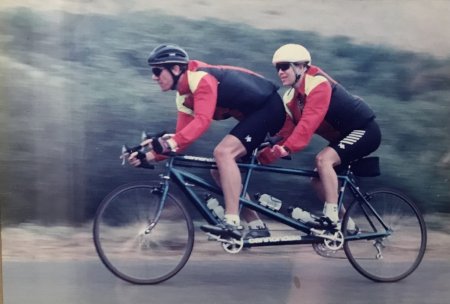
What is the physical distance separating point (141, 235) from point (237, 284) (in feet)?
2.21

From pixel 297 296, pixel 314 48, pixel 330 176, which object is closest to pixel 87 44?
pixel 314 48

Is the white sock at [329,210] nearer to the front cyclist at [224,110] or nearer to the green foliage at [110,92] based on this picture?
the front cyclist at [224,110]

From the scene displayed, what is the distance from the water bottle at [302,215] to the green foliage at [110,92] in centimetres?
67

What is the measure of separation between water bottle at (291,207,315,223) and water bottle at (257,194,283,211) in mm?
107

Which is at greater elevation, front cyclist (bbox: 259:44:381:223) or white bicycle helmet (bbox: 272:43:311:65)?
white bicycle helmet (bbox: 272:43:311:65)

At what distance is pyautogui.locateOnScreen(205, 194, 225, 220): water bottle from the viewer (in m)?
4.29

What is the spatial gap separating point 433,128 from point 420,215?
1.80 ft

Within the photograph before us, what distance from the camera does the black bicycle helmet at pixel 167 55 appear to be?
4082 mm

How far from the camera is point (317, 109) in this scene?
4266 mm

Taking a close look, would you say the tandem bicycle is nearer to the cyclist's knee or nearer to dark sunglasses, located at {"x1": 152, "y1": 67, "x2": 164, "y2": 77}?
the cyclist's knee

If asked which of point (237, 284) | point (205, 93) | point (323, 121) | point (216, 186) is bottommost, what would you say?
point (237, 284)

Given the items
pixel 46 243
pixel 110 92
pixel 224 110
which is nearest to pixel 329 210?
pixel 224 110

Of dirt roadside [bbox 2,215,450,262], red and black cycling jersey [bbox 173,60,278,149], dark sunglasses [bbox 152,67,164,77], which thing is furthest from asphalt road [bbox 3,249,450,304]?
dark sunglasses [bbox 152,67,164,77]

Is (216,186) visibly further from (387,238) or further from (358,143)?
(387,238)
